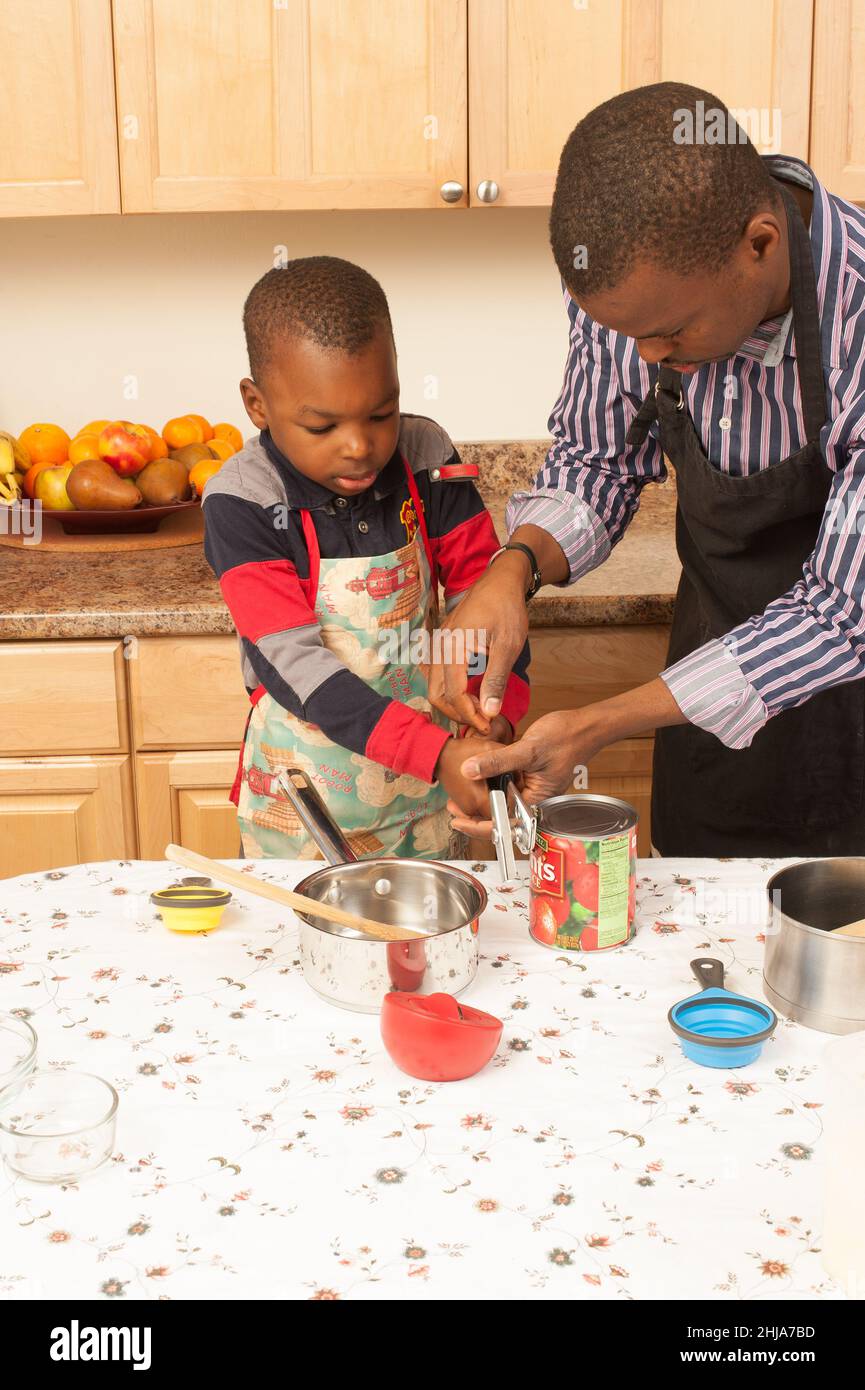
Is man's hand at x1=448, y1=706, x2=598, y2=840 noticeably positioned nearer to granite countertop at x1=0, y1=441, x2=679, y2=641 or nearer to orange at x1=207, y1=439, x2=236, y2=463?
granite countertop at x1=0, y1=441, x2=679, y2=641

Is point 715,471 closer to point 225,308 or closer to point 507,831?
point 507,831

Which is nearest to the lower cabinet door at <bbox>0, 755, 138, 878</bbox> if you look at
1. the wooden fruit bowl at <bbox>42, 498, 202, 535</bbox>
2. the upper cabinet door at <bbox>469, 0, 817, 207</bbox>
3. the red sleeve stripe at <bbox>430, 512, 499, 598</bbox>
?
the wooden fruit bowl at <bbox>42, 498, 202, 535</bbox>

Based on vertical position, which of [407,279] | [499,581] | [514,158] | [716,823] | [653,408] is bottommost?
[716,823]

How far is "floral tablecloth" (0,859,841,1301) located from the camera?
28.5 inches

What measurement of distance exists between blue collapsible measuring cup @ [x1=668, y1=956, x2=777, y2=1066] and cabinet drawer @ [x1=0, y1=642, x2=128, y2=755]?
120 cm

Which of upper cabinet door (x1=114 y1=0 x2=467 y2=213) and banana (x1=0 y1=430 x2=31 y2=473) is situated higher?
upper cabinet door (x1=114 y1=0 x2=467 y2=213)

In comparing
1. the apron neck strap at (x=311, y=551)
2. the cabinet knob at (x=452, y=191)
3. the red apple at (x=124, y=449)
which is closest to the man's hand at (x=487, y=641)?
the apron neck strap at (x=311, y=551)

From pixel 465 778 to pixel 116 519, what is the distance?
3.80 ft

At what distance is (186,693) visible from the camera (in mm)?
1973

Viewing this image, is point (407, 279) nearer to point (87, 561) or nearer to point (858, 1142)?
point (87, 561)

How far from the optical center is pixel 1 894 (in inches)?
47.1

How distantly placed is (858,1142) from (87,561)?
5.65 feet

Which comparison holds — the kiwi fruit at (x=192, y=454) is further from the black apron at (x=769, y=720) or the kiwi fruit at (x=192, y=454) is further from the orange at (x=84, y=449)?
the black apron at (x=769, y=720)
